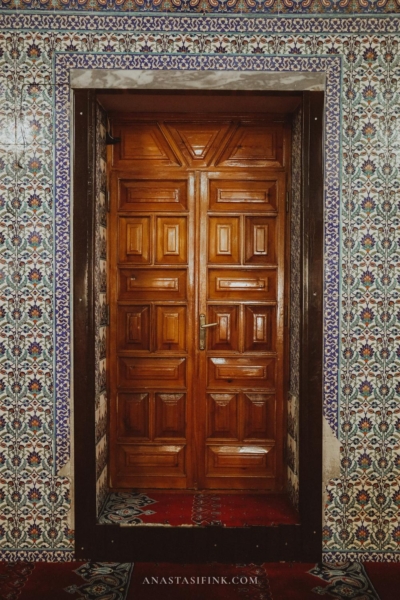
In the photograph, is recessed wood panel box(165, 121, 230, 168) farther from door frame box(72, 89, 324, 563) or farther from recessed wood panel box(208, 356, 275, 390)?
recessed wood panel box(208, 356, 275, 390)

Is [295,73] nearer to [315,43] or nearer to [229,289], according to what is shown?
[315,43]

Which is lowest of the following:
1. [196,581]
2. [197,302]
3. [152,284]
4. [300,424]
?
[196,581]

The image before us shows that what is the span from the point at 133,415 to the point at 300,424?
1258 millimetres

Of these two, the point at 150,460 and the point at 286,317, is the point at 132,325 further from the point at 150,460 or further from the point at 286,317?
the point at 286,317

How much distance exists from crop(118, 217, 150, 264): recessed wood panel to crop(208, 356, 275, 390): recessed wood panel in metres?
0.93

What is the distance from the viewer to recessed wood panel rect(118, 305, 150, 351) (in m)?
4.07

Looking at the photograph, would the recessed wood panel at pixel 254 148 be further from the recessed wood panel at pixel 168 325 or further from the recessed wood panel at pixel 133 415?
the recessed wood panel at pixel 133 415

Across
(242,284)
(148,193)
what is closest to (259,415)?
(242,284)

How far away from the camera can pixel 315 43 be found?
11.3 ft

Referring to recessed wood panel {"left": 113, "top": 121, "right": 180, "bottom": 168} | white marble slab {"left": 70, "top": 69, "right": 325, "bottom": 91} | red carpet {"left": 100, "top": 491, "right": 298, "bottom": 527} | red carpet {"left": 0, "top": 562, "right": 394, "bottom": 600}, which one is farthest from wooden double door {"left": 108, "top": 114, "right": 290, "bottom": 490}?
red carpet {"left": 0, "top": 562, "right": 394, "bottom": 600}

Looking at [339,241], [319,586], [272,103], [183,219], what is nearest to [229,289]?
[183,219]

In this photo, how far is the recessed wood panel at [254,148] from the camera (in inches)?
157

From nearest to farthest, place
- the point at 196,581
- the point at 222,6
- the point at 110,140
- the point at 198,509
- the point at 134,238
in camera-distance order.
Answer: the point at 196,581 → the point at 222,6 → the point at 198,509 → the point at 110,140 → the point at 134,238

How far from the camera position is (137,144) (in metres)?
4.01
